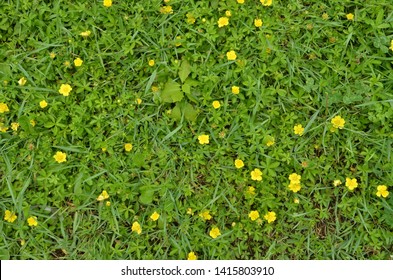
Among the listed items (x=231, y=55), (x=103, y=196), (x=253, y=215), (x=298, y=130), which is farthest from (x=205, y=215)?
(x=231, y=55)

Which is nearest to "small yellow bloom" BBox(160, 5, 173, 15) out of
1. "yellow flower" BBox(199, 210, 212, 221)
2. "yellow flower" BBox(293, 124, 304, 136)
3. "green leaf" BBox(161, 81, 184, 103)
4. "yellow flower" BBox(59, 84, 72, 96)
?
"green leaf" BBox(161, 81, 184, 103)

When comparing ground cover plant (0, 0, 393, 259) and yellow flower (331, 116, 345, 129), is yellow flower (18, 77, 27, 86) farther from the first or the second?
yellow flower (331, 116, 345, 129)

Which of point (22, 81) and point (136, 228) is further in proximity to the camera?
point (22, 81)

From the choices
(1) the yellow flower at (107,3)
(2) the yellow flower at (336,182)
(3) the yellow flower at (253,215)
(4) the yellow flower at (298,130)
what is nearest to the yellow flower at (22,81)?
(1) the yellow flower at (107,3)

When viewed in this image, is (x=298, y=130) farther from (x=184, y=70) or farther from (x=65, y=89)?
(x=65, y=89)

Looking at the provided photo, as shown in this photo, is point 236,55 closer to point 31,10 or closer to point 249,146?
point 249,146
